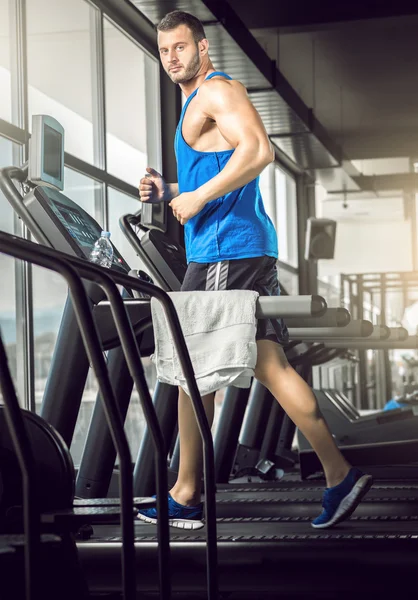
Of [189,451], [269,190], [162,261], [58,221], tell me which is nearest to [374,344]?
[162,261]

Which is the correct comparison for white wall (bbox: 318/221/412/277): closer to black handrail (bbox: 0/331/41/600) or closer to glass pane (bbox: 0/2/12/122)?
glass pane (bbox: 0/2/12/122)

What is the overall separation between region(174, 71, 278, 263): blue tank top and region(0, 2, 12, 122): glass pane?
185cm

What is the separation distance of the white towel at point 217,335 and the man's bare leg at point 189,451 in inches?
7.3

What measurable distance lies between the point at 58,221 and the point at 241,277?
514mm

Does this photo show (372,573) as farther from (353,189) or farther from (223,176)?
(353,189)

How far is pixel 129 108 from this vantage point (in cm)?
605

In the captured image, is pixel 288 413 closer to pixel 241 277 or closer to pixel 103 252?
pixel 241 277

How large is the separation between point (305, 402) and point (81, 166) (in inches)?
109

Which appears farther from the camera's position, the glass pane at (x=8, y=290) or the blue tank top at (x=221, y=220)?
the glass pane at (x=8, y=290)

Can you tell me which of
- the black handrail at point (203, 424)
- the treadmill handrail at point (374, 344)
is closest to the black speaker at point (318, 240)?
the treadmill handrail at point (374, 344)

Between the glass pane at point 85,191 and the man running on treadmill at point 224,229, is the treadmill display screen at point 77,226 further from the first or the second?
the glass pane at point 85,191

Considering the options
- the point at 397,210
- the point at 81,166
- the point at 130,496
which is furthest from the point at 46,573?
the point at 397,210

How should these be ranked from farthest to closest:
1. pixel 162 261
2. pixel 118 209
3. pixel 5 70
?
1. pixel 118 209
2. pixel 5 70
3. pixel 162 261

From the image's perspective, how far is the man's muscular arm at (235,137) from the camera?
2326mm
